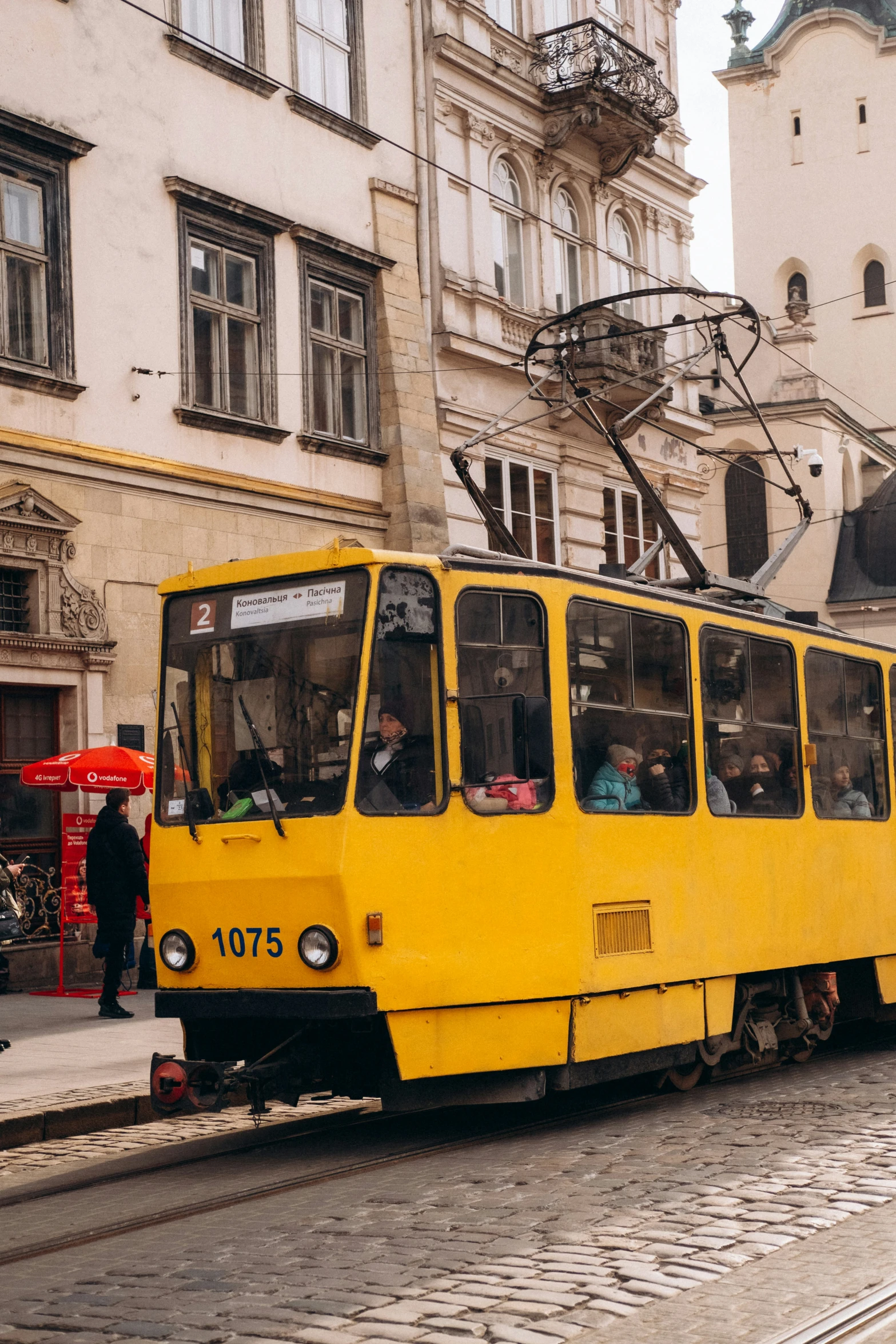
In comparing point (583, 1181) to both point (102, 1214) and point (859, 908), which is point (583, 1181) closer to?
point (102, 1214)

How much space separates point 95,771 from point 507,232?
38.7 feet

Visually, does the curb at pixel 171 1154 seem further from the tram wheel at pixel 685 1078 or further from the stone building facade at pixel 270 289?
the stone building facade at pixel 270 289

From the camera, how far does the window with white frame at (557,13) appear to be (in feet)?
81.6

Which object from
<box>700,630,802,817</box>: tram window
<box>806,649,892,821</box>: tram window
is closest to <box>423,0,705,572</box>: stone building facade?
<box>806,649,892,821</box>: tram window

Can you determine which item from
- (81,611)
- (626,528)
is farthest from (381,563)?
(626,528)

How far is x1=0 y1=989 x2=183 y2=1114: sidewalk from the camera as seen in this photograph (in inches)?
397

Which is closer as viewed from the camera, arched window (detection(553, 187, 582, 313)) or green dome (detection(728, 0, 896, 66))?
arched window (detection(553, 187, 582, 313))

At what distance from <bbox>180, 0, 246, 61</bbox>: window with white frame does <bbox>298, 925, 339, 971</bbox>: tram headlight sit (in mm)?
13025

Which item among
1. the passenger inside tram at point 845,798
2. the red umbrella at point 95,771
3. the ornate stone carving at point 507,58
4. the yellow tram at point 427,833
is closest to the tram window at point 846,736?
the passenger inside tram at point 845,798

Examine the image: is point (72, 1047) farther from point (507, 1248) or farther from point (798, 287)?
point (798, 287)

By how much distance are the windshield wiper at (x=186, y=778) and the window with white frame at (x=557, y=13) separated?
18203mm

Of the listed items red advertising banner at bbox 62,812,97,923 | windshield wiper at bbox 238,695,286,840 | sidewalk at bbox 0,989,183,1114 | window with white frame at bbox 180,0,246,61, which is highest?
window with white frame at bbox 180,0,246,61

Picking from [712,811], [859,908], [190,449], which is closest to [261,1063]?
[712,811]

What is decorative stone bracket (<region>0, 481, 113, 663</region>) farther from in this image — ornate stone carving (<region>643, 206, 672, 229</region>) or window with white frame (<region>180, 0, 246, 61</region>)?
ornate stone carving (<region>643, 206, 672, 229</region>)
